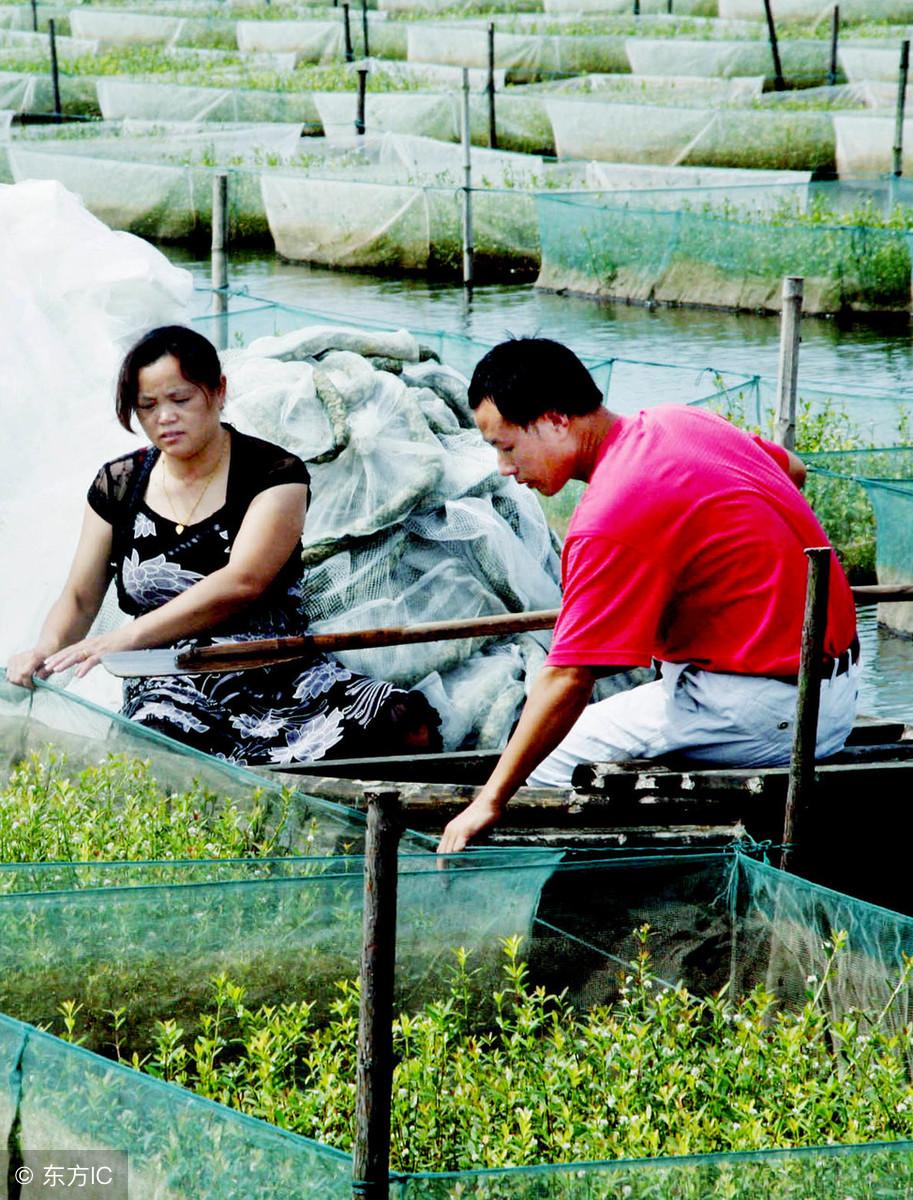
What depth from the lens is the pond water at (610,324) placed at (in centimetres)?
1251

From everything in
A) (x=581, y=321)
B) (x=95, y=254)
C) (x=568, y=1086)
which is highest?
(x=95, y=254)

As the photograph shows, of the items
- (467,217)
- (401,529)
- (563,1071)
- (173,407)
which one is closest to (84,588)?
(173,407)

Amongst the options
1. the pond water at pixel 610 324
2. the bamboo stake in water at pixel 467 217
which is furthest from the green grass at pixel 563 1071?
the bamboo stake in water at pixel 467 217

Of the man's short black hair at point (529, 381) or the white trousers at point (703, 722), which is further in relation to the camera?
the white trousers at point (703, 722)

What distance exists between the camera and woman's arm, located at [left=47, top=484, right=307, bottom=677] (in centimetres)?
460

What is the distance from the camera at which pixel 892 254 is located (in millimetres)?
13391

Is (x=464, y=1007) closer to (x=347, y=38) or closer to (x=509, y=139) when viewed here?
(x=509, y=139)

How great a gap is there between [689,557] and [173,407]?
145cm

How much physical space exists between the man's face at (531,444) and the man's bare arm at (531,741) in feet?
1.41

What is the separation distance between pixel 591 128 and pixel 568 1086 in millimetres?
18259

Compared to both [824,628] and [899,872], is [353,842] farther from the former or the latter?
[899,872]

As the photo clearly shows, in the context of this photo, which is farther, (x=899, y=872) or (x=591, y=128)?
(x=591, y=128)

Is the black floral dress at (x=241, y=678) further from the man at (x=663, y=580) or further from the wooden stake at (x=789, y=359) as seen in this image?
the wooden stake at (x=789, y=359)

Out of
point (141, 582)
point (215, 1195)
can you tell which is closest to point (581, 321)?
point (141, 582)
